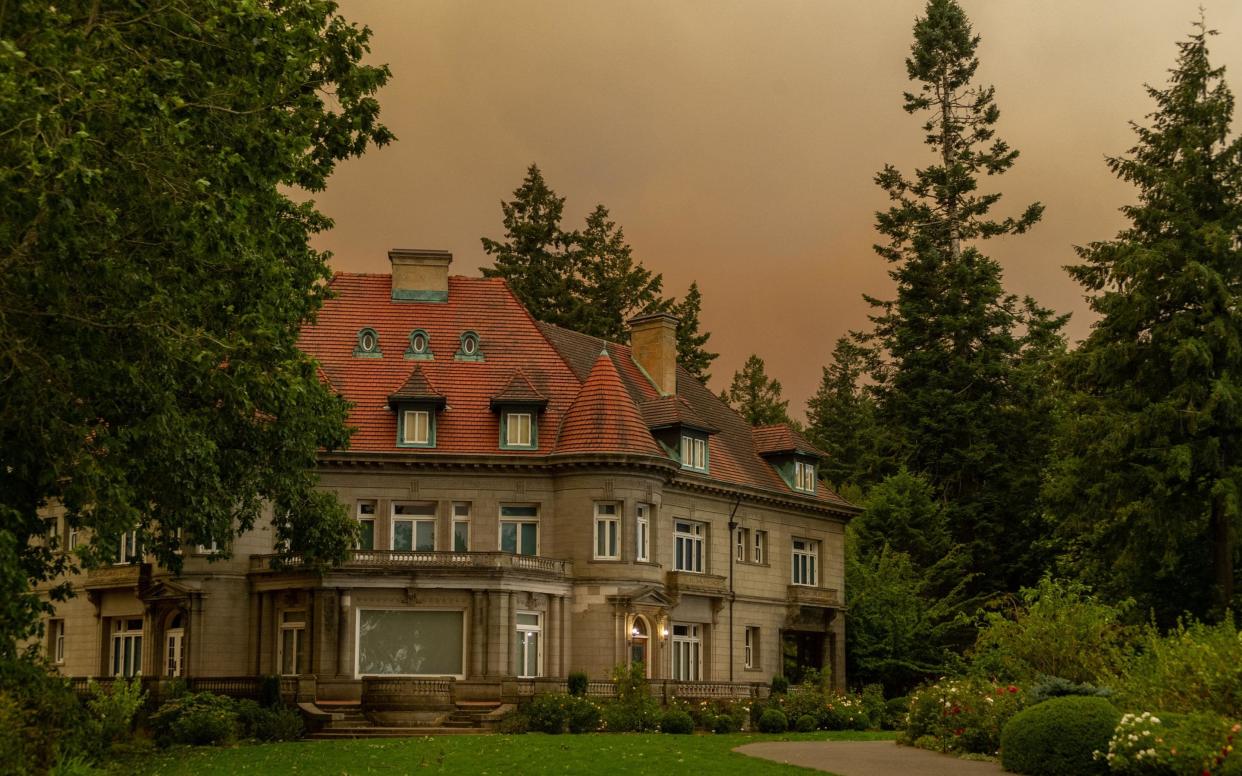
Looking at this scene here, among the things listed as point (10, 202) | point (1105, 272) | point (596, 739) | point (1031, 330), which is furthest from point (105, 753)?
point (1031, 330)

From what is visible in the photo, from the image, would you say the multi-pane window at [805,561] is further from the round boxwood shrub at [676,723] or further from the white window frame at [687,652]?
the round boxwood shrub at [676,723]

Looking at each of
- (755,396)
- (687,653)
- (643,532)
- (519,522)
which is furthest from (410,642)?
(755,396)

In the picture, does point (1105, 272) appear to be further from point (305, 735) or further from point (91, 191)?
point (91, 191)

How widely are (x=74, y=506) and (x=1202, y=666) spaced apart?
18.1m

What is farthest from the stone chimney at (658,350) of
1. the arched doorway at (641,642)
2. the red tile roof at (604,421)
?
the arched doorway at (641,642)

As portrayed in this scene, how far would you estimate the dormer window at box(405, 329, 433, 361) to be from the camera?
4903cm

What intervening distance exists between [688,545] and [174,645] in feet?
55.9

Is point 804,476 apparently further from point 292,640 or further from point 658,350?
point 292,640

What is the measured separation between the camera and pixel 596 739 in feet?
111

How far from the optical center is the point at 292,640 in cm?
4503

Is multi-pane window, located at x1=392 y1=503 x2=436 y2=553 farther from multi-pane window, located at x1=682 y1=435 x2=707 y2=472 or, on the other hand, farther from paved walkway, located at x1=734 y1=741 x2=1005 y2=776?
paved walkway, located at x1=734 y1=741 x2=1005 y2=776

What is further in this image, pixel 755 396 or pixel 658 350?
pixel 755 396

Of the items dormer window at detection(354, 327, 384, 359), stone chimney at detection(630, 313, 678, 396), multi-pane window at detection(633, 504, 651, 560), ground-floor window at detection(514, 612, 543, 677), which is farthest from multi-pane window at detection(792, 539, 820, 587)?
dormer window at detection(354, 327, 384, 359)

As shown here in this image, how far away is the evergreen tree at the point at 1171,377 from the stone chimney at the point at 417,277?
21.4 m
